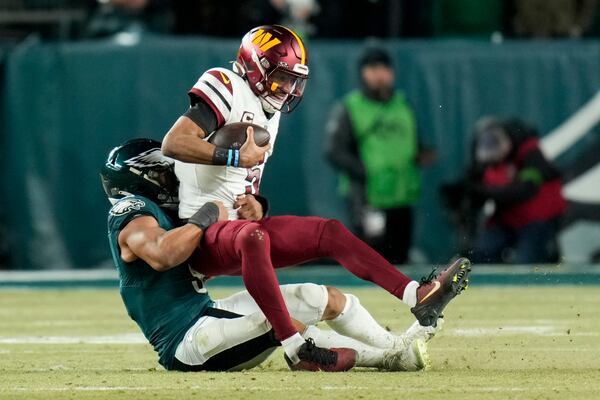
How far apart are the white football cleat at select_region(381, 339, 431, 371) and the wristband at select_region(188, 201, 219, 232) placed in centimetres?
92

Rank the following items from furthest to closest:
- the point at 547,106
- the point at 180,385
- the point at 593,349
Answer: the point at 547,106, the point at 593,349, the point at 180,385

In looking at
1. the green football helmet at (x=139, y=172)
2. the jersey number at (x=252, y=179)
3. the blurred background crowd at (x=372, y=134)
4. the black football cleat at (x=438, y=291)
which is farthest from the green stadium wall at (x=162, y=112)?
the black football cleat at (x=438, y=291)

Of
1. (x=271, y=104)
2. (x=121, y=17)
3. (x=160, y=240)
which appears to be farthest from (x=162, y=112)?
(x=160, y=240)

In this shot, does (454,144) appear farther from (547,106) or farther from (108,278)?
(108,278)

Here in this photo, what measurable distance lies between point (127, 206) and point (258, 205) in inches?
27.1

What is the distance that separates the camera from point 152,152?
21.5 feet

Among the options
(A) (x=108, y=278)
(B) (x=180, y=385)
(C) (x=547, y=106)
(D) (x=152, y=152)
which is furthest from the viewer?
(C) (x=547, y=106)

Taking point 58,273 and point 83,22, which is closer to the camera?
point 58,273

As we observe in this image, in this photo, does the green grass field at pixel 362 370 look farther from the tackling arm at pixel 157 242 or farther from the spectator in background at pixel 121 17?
the spectator in background at pixel 121 17

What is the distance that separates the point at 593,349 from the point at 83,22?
742 cm

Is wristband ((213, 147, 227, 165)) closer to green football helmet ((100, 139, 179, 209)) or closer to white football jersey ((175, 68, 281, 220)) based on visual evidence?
white football jersey ((175, 68, 281, 220))

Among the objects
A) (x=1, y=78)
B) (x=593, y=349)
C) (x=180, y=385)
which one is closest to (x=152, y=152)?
(x=180, y=385)

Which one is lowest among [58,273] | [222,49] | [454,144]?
[58,273]

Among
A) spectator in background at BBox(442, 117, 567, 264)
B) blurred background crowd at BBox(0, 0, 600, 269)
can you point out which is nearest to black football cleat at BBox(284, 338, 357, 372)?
blurred background crowd at BBox(0, 0, 600, 269)
